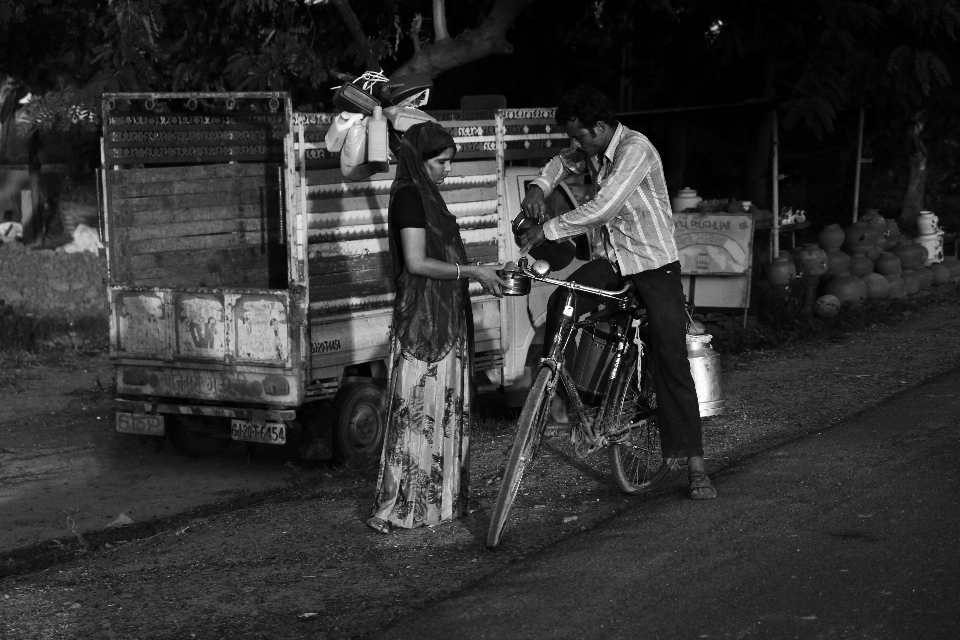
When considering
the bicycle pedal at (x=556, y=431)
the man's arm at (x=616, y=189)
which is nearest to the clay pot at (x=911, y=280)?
the bicycle pedal at (x=556, y=431)

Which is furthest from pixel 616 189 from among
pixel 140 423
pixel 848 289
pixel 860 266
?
pixel 860 266

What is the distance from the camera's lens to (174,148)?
928 centimetres

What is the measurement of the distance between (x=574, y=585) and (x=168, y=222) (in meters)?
5.49

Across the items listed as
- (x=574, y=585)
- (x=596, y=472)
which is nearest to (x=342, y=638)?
(x=574, y=585)

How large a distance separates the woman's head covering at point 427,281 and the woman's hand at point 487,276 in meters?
0.20

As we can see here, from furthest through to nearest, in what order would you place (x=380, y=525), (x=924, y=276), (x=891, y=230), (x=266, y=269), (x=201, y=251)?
(x=891, y=230) < (x=924, y=276) < (x=266, y=269) < (x=201, y=251) < (x=380, y=525)

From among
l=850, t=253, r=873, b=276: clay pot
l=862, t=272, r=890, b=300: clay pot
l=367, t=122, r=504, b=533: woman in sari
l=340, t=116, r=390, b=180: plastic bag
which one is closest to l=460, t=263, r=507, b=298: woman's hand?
l=367, t=122, r=504, b=533: woman in sari

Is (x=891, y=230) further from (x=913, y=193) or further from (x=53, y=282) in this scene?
(x=53, y=282)

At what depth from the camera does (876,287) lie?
13.4 m

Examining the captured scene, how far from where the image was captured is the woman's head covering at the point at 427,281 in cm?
515

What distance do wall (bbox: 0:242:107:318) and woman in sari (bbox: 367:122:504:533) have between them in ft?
31.7

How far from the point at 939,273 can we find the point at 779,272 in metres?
3.22

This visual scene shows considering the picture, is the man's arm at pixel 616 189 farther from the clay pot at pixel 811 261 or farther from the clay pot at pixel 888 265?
the clay pot at pixel 888 265

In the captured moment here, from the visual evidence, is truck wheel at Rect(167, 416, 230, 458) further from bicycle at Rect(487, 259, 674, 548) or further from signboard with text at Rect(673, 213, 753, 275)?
signboard with text at Rect(673, 213, 753, 275)
